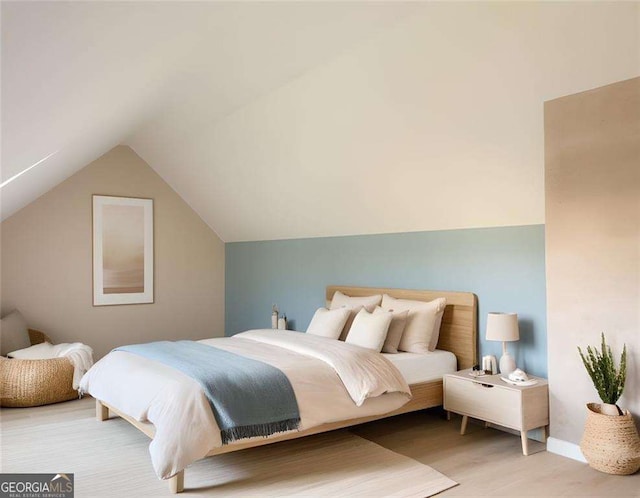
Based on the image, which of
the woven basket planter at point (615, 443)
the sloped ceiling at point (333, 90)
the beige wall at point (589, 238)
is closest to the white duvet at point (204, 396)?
the beige wall at point (589, 238)

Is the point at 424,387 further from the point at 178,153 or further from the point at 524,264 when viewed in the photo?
the point at 178,153

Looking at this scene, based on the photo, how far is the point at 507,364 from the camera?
386 centimetres

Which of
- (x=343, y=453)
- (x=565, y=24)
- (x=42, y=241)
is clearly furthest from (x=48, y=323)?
(x=565, y=24)

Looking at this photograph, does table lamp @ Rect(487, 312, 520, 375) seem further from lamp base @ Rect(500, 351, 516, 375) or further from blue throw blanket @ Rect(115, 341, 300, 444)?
blue throw blanket @ Rect(115, 341, 300, 444)

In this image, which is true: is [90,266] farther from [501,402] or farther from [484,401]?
[501,402]

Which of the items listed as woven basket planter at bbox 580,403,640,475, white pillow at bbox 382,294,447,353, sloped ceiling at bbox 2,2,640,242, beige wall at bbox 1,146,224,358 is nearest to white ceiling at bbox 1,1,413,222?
sloped ceiling at bbox 2,2,640,242

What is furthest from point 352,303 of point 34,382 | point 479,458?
point 34,382

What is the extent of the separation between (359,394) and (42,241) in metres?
4.38

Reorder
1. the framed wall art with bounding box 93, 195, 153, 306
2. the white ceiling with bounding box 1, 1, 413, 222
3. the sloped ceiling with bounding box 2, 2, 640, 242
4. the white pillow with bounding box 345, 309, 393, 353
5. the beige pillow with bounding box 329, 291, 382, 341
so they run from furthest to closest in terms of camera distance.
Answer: the framed wall art with bounding box 93, 195, 153, 306 → the beige pillow with bounding box 329, 291, 382, 341 → the white pillow with bounding box 345, 309, 393, 353 → the sloped ceiling with bounding box 2, 2, 640, 242 → the white ceiling with bounding box 1, 1, 413, 222

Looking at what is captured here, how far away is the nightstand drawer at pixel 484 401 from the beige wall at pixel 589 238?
0.28 m

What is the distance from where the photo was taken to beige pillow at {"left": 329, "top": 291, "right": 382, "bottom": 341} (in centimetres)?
486

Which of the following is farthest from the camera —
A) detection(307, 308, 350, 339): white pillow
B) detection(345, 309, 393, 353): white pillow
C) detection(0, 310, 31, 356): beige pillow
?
detection(0, 310, 31, 356): beige pillow

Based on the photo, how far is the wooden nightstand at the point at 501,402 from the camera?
353cm

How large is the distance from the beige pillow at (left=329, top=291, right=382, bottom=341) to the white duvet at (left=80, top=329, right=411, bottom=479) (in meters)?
0.58
